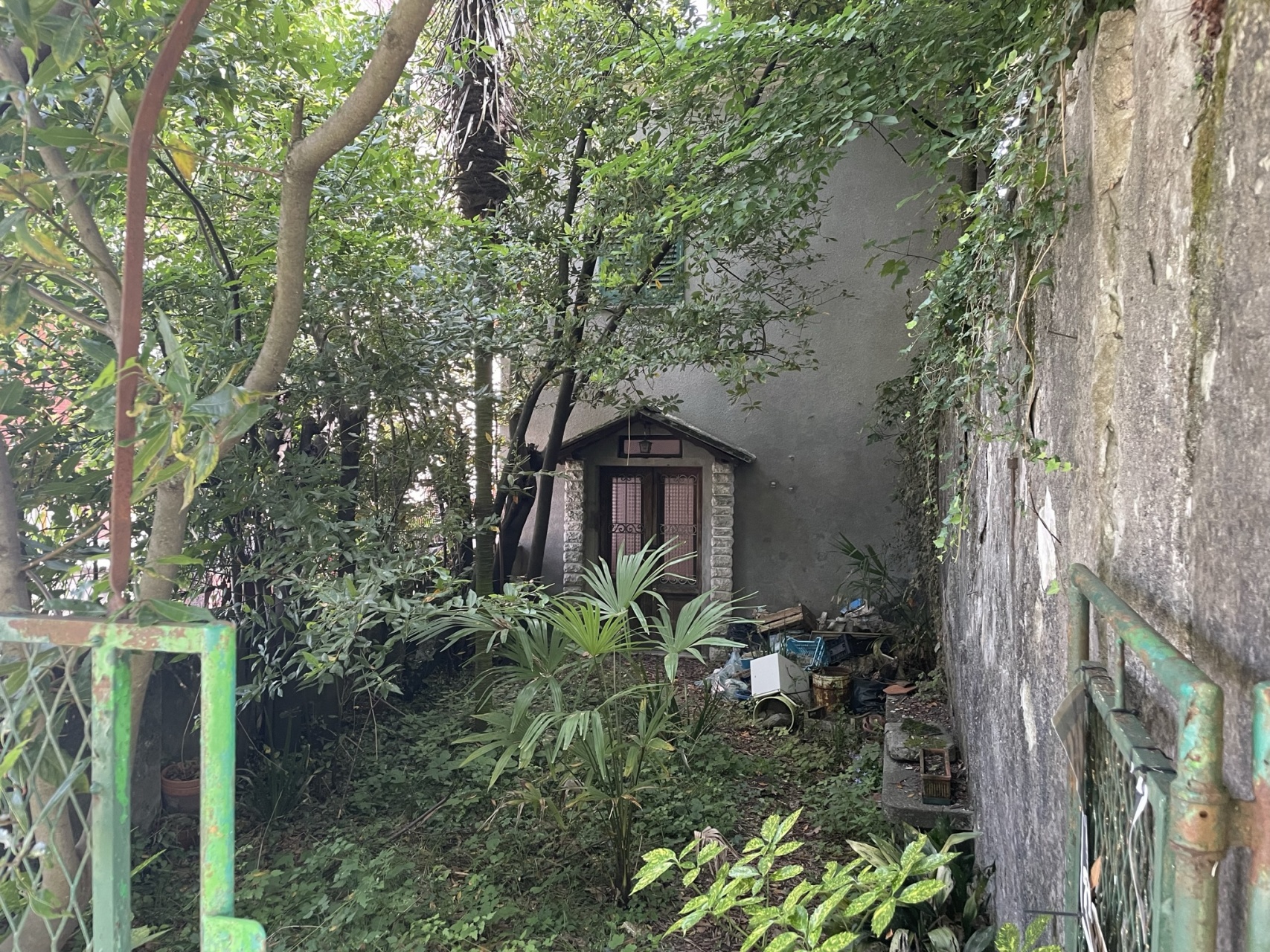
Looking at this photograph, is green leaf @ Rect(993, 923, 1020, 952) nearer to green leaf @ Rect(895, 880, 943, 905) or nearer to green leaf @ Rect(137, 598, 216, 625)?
green leaf @ Rect(895, 880, 943, 905)

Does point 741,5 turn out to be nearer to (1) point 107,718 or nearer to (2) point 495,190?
(2) point 495,190

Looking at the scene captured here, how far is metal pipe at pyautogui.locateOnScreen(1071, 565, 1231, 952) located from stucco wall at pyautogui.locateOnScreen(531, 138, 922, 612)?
25.2 ft

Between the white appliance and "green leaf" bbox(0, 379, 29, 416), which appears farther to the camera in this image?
the white appliance

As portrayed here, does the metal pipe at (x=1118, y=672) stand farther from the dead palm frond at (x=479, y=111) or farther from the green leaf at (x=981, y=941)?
the dead palm frond at (x=479, y=111)

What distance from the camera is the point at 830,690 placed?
6.21 meters

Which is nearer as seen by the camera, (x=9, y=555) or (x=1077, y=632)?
(x=1077, y=632)

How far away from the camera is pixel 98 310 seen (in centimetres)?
294

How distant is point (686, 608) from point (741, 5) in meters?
4.39

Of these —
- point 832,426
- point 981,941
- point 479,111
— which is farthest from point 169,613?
point 832,426

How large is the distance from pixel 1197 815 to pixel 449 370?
4.46 m

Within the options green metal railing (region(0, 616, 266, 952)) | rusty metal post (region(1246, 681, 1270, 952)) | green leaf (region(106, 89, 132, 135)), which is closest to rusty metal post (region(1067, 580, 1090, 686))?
rusty metal post (region(1246, 681, 1270, 952))

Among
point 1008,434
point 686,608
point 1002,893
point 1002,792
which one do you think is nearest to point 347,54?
point 686,608

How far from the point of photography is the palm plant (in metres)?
3.28

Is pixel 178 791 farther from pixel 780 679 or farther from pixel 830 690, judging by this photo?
pixel 830 690
